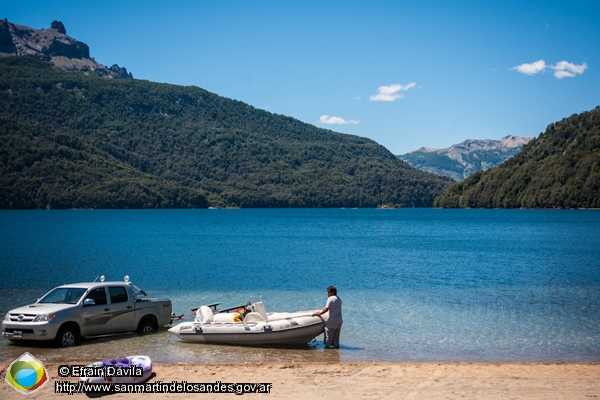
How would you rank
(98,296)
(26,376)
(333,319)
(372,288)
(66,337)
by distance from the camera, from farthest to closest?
(372,288) < (98,296) < (333,319) < (66,337) < (26,376)

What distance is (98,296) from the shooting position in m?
17.1

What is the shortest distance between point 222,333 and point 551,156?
187495 millimetres

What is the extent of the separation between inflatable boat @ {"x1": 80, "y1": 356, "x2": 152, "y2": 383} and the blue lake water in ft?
9.75

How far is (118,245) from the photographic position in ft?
201

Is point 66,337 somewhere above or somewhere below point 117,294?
below

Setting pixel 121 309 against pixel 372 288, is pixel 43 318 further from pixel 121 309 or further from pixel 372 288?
pixel 372 288

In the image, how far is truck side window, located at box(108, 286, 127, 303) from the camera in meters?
17.5

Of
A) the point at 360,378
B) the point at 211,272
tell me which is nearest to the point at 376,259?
the point at 211,272

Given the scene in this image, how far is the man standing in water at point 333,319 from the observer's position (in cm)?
1672

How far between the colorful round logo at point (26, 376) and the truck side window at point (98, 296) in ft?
13.4

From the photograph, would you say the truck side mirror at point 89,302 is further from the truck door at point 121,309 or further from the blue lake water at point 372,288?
the blue lake water at point 372,288

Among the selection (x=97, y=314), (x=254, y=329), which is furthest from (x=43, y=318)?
(x=254, y=329)

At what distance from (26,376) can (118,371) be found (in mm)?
2002

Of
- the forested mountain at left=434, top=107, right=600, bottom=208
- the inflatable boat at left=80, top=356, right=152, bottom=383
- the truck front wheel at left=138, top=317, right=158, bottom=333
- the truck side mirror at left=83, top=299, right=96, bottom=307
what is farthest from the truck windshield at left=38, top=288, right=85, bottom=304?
the forested mountain at left=434, top=107, right=600, bottom=208
